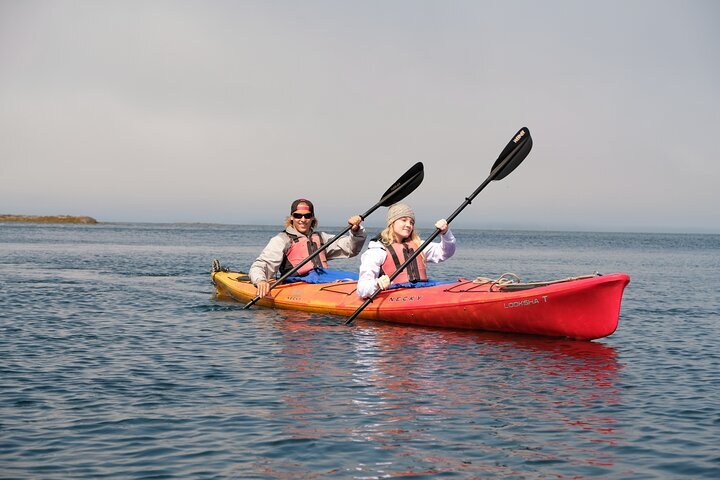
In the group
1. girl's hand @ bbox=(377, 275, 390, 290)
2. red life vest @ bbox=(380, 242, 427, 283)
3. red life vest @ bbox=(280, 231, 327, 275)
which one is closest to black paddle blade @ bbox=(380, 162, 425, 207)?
red life vest @ bbox=(280, 231, 327, 275)

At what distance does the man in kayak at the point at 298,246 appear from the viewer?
1298 centimetres

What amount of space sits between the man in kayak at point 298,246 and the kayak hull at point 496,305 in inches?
25.8

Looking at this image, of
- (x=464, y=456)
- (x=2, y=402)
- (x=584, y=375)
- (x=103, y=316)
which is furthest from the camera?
(x=103, y=316)

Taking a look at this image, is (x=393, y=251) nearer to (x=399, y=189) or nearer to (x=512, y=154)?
(x=399, y=189)

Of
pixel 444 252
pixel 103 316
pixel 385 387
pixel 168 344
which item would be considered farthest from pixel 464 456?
pixel 103 316

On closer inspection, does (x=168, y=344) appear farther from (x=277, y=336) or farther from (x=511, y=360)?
(x=511, y=360)

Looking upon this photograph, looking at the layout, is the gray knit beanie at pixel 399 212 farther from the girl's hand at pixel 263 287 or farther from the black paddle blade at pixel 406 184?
the girl's hand at pixel 263 287

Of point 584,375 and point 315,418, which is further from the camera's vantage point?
point 584,375

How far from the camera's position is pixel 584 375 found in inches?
315

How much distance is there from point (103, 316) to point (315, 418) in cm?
771

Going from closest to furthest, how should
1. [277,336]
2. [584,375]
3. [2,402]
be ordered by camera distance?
1. [2,402]
2. [584,375]
3. [277,336]

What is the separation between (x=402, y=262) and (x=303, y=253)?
2.33m

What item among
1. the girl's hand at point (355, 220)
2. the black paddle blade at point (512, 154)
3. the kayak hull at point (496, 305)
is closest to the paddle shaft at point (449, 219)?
the black paddle blade at point (512, 154)

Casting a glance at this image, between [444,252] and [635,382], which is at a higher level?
[444,252]
